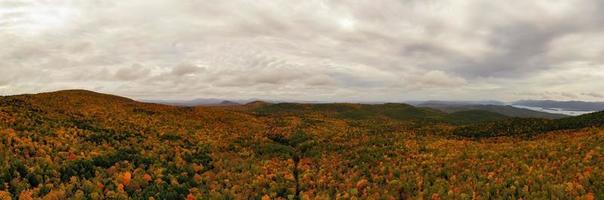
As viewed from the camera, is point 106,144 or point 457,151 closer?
point 106,144

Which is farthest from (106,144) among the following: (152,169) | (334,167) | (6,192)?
(334,167)

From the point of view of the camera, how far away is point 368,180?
51.4 feet

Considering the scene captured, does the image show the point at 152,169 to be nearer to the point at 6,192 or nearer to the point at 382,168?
the point at 6,192

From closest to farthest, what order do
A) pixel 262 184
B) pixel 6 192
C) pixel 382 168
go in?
1. pixel 6 192
2. pixel 262 184
3. pixel 382 168

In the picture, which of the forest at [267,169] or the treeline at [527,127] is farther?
the treeline at [527,127]

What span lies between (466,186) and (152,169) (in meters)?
12.7

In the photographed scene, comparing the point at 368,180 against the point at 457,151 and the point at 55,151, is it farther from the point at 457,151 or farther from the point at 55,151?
the point at 55,151

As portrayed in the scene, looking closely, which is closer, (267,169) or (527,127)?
(267,169)

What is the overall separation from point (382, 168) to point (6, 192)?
14.5 meters

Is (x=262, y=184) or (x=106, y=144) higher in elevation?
(x=106, y=144)

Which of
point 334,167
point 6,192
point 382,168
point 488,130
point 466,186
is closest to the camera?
point 6,192

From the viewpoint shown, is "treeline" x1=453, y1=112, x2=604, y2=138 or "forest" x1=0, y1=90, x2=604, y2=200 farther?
"treeline" x1=453, y1=112, x2=604, y2=138

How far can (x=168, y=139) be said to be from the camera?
80.3 ft

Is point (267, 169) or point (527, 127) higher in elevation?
point (527, 127)
